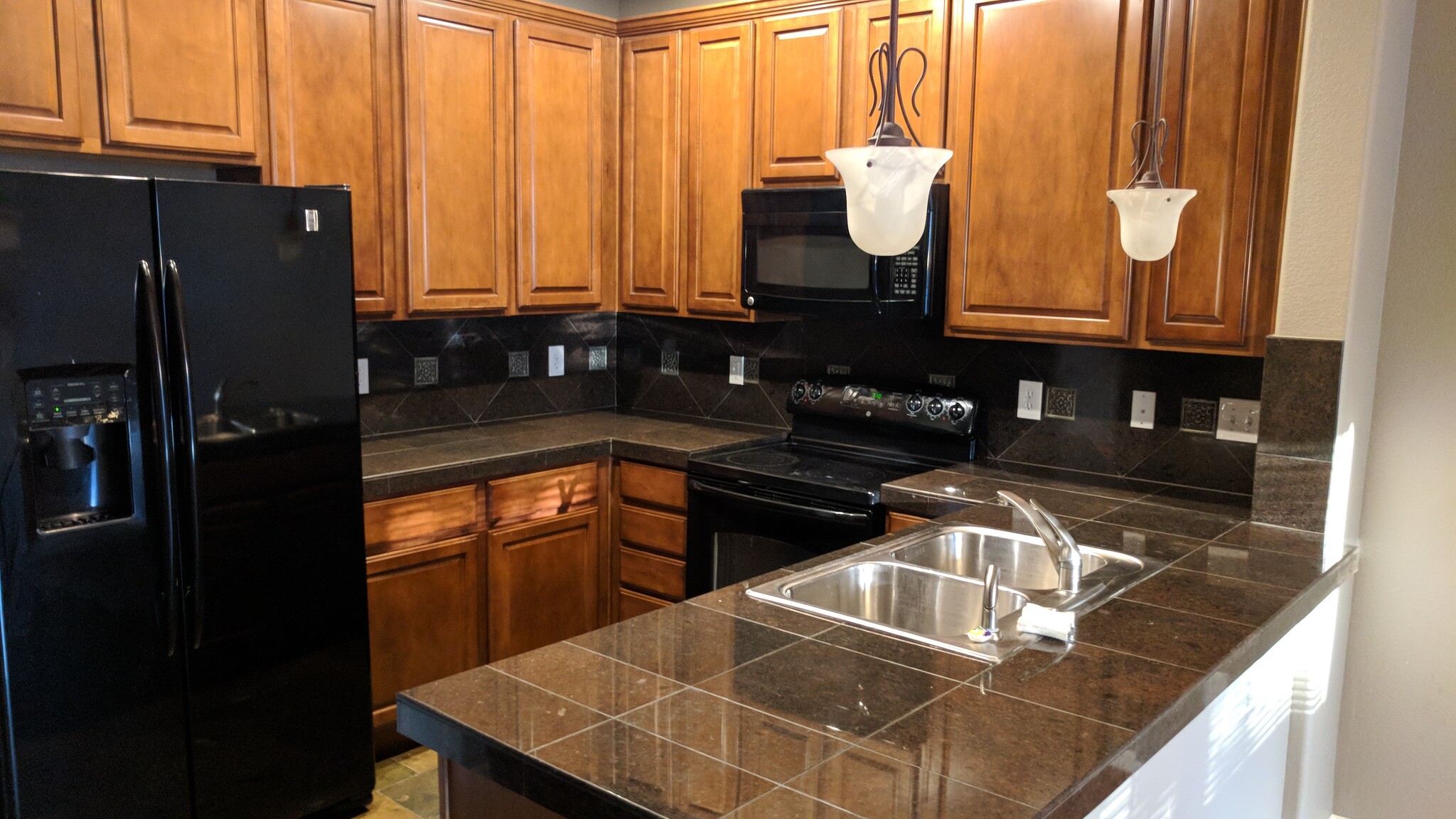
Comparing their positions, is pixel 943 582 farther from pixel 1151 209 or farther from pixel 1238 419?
pixel 1238 419

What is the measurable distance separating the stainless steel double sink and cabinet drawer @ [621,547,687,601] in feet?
Answer: 4.03

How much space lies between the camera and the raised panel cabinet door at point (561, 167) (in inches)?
140

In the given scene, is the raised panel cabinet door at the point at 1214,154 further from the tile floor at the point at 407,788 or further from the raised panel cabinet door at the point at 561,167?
the tile floor at the point at 407,788

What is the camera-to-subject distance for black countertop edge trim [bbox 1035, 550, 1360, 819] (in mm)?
1271

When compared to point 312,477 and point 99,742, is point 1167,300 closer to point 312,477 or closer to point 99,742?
point 312,477

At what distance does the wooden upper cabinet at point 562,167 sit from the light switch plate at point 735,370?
0.55m

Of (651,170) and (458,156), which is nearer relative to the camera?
(458,156)

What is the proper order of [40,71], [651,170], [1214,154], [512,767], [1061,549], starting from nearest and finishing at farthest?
1. [512,767]
2. [1061,549]
3. [40,71]
4. [1214,154]
5. [651,170]

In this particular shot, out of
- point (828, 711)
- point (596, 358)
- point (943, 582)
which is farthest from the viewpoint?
point (596, 358)

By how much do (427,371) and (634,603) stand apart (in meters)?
1.09

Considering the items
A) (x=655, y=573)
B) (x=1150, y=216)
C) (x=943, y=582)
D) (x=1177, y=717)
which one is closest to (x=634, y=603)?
(x=655, y=573)

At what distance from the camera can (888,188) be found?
1520 mm

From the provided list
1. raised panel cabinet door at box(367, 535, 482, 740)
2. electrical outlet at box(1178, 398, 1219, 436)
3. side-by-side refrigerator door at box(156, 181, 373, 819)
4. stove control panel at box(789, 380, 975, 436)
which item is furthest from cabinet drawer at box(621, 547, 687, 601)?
electrical outlet at box(1178, 398, 1219, 436)

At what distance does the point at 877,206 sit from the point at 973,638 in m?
0.72
